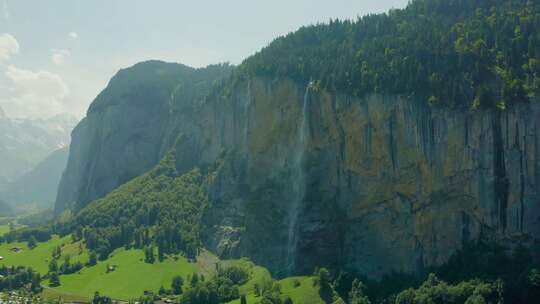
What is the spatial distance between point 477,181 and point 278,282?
160 feet

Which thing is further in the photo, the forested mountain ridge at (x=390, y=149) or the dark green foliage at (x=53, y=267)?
the dark green foliage at (x=53, y=267)

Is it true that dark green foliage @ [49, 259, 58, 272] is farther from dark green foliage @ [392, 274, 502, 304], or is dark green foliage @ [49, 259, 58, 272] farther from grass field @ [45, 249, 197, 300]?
dark green foliage @ [392, 274, 502, 304]

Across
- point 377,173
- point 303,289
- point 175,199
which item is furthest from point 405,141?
point 175,199

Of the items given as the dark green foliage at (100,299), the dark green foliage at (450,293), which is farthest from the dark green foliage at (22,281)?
the dark green foliage at (450,293)

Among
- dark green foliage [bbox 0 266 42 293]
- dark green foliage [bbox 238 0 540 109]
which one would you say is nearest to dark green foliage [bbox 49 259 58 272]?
dark green foliage [bbox 0 266 42 293]

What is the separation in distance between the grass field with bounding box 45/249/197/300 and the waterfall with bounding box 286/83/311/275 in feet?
103

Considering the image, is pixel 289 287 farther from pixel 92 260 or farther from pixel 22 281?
pixel 22 281

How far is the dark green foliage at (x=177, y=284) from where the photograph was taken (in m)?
151

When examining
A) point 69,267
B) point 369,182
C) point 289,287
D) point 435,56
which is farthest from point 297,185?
point 69,267

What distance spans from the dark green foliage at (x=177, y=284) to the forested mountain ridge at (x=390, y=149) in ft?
50.3

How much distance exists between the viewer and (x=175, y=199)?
199000mm

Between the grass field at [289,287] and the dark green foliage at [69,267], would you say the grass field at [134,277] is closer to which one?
the grass field at [289,287]

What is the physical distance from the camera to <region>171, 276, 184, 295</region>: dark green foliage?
5935 inches

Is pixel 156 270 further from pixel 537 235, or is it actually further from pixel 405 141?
pixel 537 235
